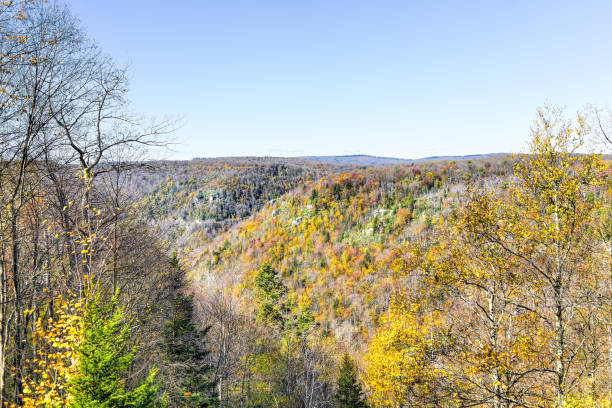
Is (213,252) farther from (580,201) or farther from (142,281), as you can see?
(580,201)

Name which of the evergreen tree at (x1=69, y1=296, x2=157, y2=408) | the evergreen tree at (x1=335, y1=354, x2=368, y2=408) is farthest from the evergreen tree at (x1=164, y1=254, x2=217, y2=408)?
the evergreen tree at (x1=335, y1=354, x2=368, y2=408)

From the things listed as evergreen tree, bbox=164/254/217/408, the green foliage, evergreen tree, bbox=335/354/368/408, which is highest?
evergreen tree, bbox=164/254/217/408

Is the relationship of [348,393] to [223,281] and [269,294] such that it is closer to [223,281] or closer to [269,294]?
[223,281]

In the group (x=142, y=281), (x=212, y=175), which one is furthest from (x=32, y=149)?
(x=212, y=175)

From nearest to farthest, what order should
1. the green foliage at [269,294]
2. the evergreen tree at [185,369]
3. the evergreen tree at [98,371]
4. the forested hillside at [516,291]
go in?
the evergreen tree at [98,371] → the forested hillside at [516,291] → the evergreen tree at [185,369] → the green foliage at [269,294]

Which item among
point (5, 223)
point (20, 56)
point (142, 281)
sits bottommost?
point (142, 281)

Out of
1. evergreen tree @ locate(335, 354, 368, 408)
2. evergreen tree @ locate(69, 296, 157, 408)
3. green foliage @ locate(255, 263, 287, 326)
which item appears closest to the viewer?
evergreen tree @ locate(69, 296, 157, 408)

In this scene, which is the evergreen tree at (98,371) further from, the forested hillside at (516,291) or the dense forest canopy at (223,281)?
the forested hillside at (516,291)

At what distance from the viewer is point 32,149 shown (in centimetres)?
698

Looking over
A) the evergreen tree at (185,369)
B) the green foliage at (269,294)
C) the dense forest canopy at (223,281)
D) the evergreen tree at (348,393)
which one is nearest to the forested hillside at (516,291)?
the dense forest canopy at (223,281)

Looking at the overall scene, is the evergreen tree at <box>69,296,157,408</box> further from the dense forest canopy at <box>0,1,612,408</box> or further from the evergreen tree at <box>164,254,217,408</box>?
the evergreen tree at <box>164,254,217,408</box>

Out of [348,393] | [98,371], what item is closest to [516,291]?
[98,371]

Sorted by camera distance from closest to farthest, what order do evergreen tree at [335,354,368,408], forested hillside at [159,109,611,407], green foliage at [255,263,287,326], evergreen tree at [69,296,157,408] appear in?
1. evergreen tree at [69,296,157,408]
2. forested hillside at [159,109,611,407]
3. evergreen tree at [335,354,368,408]
4. green foliage at [255,263,287,326]

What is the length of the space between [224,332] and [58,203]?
38.9 ft
